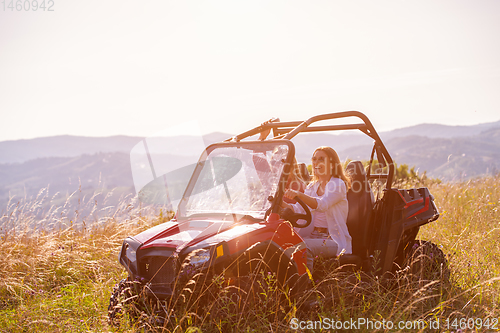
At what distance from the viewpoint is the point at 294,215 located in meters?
3.25

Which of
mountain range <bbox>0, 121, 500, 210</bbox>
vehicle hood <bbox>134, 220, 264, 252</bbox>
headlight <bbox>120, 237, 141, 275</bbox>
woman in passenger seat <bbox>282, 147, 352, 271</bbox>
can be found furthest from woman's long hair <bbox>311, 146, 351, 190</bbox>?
mountain range <bbox>0, 121, 500, 210</bbox>

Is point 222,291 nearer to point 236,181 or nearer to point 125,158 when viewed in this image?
point 236,181

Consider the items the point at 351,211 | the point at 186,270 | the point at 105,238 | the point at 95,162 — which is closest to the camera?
the point at 186,270

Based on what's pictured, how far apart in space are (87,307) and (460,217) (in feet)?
19.8

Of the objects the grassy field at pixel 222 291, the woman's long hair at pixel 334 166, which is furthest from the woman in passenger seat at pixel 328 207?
the grassy field at pixel 222 291

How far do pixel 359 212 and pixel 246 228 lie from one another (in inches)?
71.2

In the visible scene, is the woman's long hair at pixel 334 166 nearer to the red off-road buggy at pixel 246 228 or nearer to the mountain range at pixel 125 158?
the red off-road buggy at pixel 246 228

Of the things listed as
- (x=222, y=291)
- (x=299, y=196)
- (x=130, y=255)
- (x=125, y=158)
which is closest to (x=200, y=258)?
(x=222, y=291)

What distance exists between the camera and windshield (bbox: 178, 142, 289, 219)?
3387 mm

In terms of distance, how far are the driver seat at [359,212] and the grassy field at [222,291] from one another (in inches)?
19.8

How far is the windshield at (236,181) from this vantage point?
3387mm

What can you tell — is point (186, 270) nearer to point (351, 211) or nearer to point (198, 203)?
point (198, 203)

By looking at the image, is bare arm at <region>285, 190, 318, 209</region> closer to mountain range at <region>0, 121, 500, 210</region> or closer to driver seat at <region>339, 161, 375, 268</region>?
driver seat at <region>339, 161, 375, 268</region>

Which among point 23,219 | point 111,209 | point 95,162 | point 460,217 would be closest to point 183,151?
point 111,209
